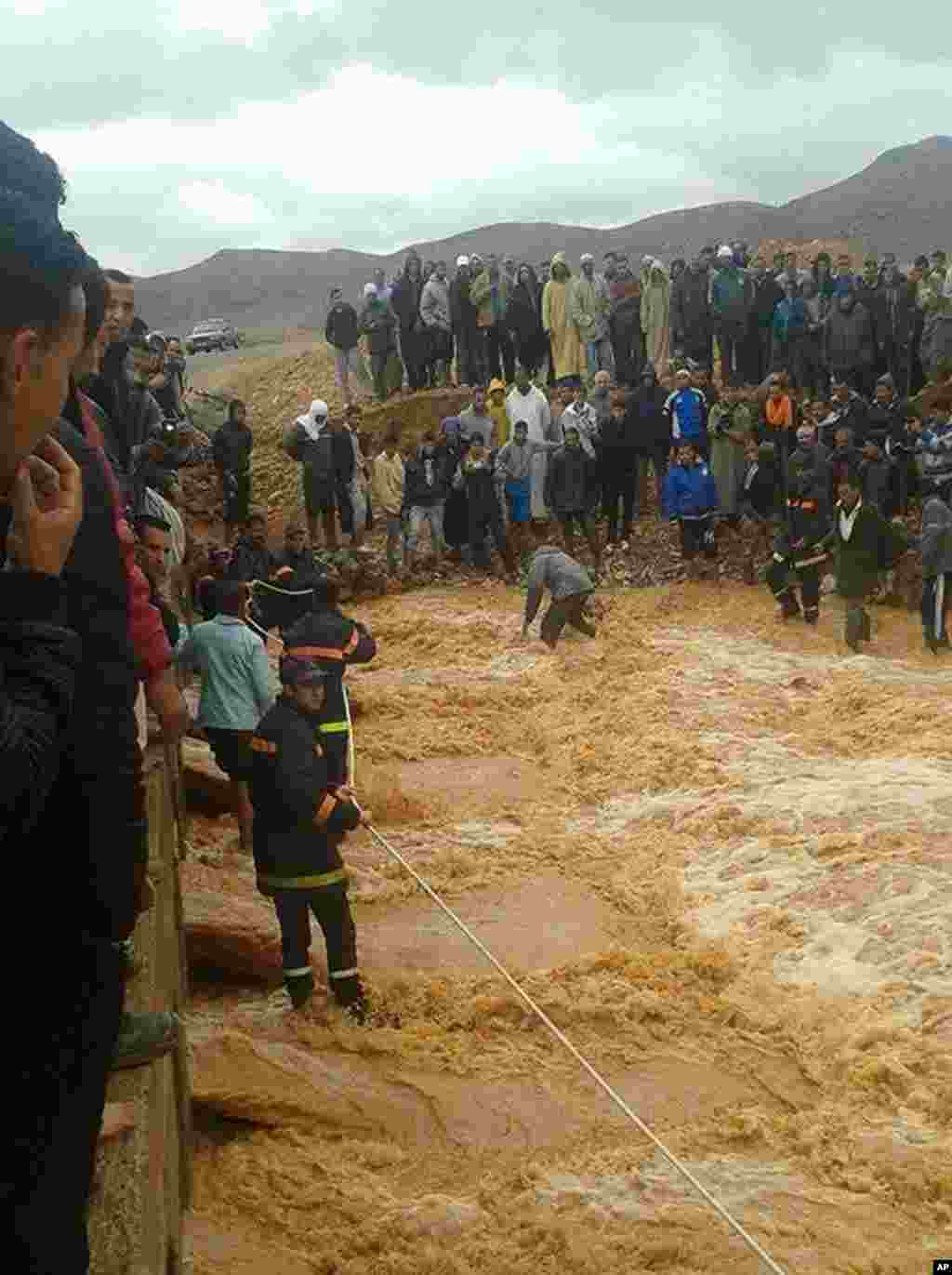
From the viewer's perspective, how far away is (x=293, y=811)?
602cm

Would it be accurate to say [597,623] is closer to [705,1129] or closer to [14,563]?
[705,1129]

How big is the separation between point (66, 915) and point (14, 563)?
457 mm

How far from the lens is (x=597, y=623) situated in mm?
14875

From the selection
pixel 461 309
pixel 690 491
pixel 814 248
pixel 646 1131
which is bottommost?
pixel 646 1131

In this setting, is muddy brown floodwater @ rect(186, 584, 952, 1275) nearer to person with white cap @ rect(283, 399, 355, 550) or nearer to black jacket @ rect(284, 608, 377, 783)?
black jacket @ rect(284, 608, 377, 783)

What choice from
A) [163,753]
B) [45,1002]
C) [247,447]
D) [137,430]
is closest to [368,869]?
[137,430]

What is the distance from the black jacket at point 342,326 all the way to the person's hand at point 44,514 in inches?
698

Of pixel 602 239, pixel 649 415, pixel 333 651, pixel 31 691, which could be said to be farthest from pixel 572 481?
pixel 602 239

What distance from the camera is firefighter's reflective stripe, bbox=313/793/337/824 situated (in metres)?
5.98

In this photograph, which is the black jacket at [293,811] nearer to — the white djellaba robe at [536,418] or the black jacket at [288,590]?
the black jacket at [288,590]

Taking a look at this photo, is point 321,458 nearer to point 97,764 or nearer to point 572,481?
point 572,481

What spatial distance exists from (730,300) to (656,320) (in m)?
1.15

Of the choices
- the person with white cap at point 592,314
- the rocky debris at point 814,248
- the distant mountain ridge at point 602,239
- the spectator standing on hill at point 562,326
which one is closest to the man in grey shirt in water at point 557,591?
the spectator standing on hill at point 562,326

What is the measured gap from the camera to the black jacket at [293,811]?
6000 mm
